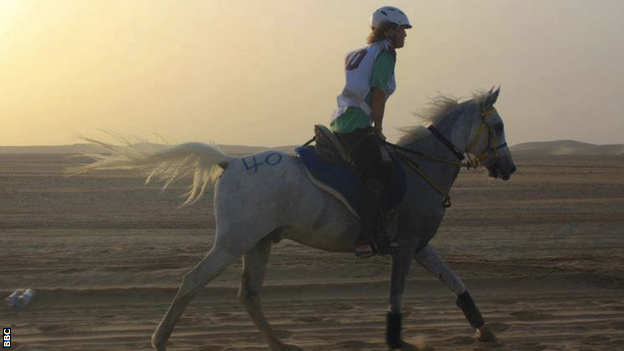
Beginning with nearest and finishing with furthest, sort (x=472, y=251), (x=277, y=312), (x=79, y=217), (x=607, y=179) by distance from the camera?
(x=277, y=312) < (x=472, y=251) < (x=79, y=217) < (x=607, y=179)

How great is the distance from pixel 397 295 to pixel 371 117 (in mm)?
1664

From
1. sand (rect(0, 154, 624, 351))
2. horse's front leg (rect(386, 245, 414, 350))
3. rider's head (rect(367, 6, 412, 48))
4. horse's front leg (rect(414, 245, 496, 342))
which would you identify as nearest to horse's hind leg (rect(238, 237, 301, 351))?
sand (rect(0, 154, 624, 351))

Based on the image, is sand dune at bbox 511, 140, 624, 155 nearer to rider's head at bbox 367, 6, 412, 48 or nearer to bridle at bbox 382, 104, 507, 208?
bridle at bbox 382, 104, 507, 208

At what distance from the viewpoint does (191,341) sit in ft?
26.5

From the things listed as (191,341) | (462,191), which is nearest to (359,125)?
(191,341)

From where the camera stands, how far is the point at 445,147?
27.1ft

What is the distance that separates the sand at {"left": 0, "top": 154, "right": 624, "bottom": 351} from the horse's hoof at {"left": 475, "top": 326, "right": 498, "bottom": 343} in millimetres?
118

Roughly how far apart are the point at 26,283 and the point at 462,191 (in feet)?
66.1

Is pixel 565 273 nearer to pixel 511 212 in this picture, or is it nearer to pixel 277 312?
pixel 277 312

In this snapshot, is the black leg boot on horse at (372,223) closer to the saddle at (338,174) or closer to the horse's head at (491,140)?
the saddle at (338,174)

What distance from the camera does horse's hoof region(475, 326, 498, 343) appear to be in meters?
8.08

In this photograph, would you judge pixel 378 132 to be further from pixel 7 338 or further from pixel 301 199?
pixel 7 338

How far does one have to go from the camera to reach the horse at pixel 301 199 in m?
7.32

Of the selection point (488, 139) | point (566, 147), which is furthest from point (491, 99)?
point (566, 147)
